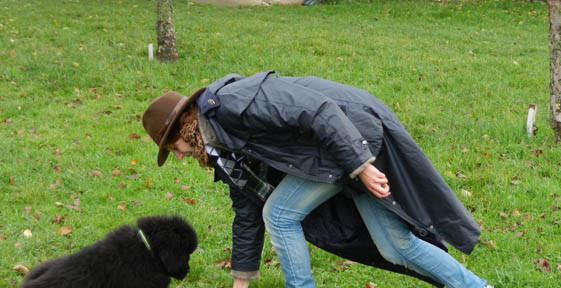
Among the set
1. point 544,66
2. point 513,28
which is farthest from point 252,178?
point 513,28

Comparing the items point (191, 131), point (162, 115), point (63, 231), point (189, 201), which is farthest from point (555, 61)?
point (63, 231)

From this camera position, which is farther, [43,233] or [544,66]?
[544,66]

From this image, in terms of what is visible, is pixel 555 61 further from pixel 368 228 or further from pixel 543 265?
pixel 368 228

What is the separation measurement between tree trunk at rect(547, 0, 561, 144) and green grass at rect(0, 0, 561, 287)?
0.26m

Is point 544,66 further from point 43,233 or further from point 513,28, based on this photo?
point 43,233

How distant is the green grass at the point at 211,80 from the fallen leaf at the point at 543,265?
0.12ft

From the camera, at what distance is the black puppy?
3021 millimetres

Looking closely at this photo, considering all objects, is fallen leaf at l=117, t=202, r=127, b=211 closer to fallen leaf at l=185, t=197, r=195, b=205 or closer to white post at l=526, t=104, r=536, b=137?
fallen leaf at l=185, t=197, r=195, b=205

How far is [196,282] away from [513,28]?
11.6 meters

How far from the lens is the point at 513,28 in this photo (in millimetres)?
13234

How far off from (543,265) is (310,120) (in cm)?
236

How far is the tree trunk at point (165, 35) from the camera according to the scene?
9508 mm

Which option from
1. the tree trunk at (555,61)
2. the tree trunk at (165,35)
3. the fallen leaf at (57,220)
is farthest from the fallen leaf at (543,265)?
the tree trunk at (165,35)

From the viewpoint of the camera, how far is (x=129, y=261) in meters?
3.11
